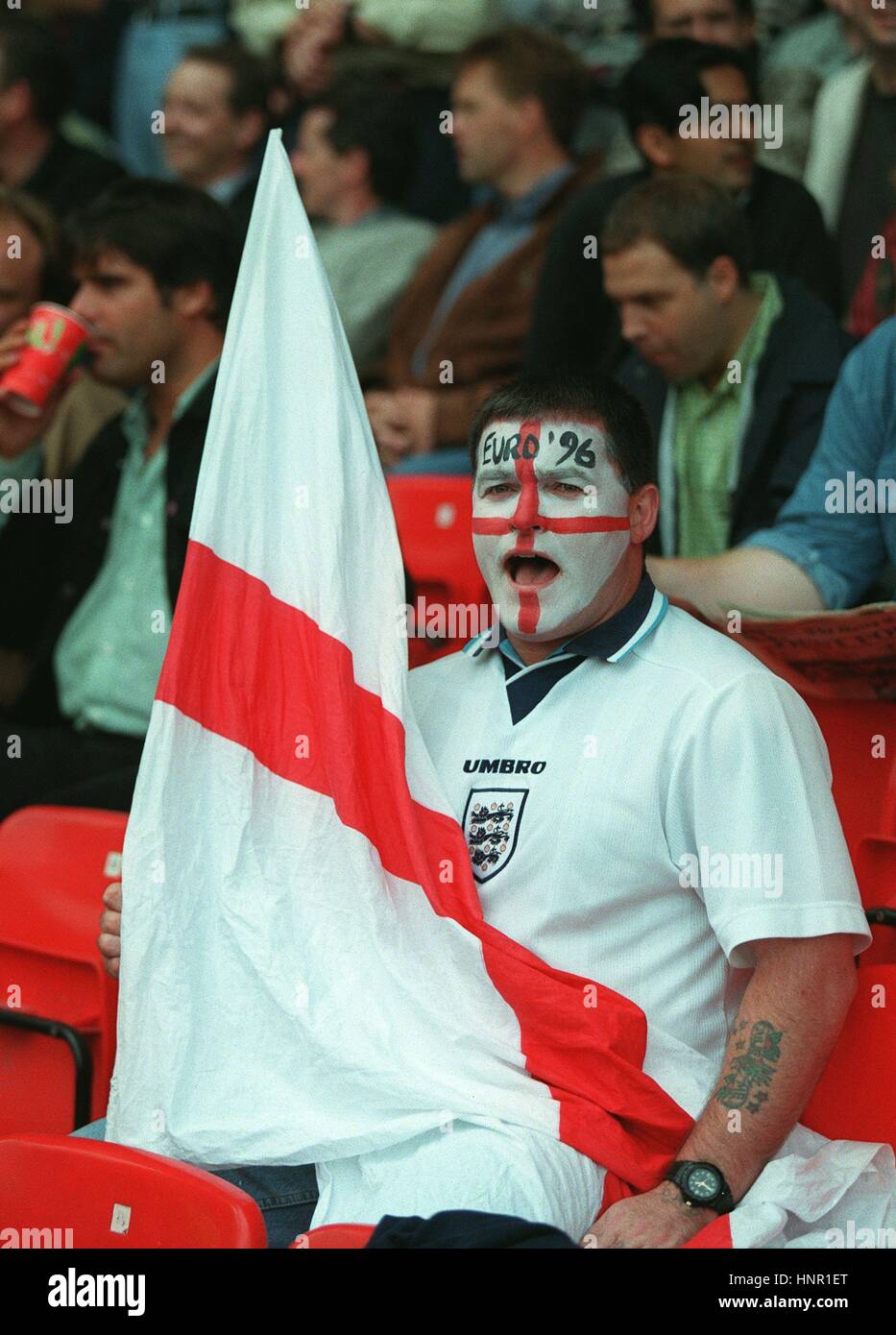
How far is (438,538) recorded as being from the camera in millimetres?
4254

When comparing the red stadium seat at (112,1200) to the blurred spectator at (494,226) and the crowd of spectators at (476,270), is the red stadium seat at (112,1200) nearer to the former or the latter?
the crowd of spectators at (476,270)

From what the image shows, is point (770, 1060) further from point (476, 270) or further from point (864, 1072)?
point (476, 270)

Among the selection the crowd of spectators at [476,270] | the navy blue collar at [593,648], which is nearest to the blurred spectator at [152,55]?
the crowd of spectators at [476,270]

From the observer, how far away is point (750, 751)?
2.54 metres

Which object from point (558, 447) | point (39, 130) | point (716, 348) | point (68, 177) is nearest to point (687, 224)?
point (716, 348)

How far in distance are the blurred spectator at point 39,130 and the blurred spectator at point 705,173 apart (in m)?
1.90

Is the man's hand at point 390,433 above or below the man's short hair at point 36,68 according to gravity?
below

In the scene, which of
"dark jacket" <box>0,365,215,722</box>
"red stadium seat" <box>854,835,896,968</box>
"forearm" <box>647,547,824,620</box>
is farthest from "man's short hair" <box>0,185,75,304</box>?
"red stadium seat" <box>854,835,896,968</box>

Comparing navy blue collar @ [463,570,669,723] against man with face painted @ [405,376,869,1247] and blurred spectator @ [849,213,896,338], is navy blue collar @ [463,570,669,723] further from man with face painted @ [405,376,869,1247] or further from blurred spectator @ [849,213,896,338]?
blurred spectator @ [849,213,896,338]

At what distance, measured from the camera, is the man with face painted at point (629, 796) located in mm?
2457

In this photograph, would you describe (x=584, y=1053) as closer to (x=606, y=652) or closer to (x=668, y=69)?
(x=606, y=652)

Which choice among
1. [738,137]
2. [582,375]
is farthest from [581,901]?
[738,137]

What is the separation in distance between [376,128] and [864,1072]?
3841mm

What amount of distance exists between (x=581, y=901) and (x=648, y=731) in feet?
0.86
